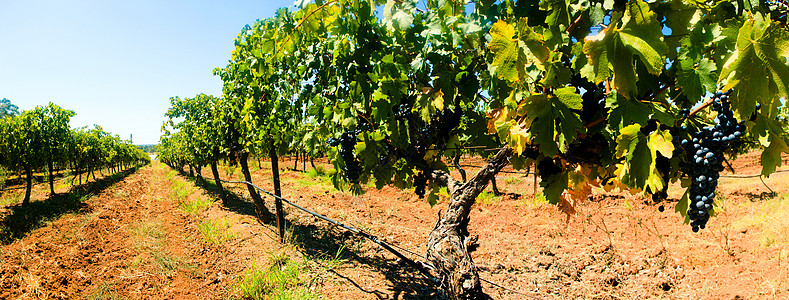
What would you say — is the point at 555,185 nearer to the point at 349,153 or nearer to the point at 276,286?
the point at 349,153

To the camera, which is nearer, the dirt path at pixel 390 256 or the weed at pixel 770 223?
the dirt path at pixel 390 256

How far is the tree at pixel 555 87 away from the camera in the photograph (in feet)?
3.20

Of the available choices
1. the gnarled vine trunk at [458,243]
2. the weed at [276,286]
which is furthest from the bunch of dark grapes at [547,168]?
the weed at [276,286]

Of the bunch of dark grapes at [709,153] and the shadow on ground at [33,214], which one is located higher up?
the bunch of dark grapes at [709,153]

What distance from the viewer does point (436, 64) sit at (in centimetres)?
210

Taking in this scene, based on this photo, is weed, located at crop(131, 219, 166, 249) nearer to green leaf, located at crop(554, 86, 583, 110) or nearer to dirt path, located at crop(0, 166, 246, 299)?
dirt path, located at crop(0, 166, 246, 299)

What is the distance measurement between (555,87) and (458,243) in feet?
3.41

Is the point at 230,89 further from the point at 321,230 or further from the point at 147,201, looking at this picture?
the point at 147,201

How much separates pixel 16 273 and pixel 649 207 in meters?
13.6

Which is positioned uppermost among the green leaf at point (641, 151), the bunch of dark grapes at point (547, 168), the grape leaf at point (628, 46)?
the grape leaf at point (628, 46)

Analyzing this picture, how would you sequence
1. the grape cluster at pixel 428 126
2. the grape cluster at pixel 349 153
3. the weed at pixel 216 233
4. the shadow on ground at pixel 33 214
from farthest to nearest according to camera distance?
the shadow on ground at pixel 33 214 → the weed at pixel 216 233 → the grape cluster at pixel 349 153 → the grape cluster at pixel 428 126

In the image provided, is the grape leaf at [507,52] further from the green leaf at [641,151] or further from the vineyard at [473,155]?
the green leaf at [641,151]

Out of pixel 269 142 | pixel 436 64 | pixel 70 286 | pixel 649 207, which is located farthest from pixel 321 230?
pixel 649 207

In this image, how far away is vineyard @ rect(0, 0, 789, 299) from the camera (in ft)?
3.75
